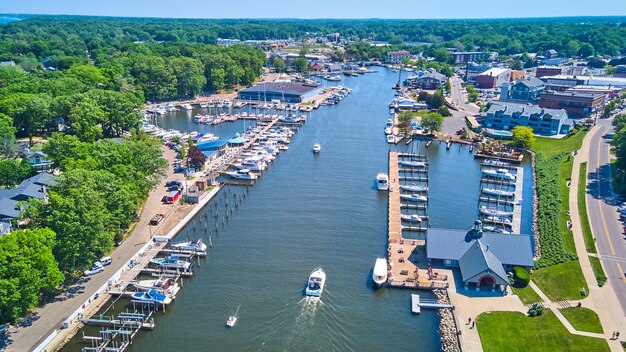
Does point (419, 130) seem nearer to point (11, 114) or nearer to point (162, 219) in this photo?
point (162, 219)

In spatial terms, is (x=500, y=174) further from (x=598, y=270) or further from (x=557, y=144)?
(x=598, y=270)

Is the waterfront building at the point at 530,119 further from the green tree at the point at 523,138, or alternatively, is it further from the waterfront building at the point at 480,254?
the waterfront building at the point at 480,254

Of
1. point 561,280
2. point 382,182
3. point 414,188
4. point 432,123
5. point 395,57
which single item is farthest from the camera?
point 395,57

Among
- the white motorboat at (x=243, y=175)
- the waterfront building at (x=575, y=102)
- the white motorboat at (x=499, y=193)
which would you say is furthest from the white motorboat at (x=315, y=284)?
the waterfront building at (x=575, y=102)

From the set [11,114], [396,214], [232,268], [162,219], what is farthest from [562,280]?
[11,114]

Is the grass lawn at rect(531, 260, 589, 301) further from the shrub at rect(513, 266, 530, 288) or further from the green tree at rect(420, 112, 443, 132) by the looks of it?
the green tree at rect(420, 112, 443, 132)

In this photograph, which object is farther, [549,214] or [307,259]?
[549,214]

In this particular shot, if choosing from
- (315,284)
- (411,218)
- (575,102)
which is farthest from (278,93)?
(315,284)

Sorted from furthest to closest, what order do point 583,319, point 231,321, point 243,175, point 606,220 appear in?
point 243,175 < point 606,220 < point 231,321 < point 583,319
